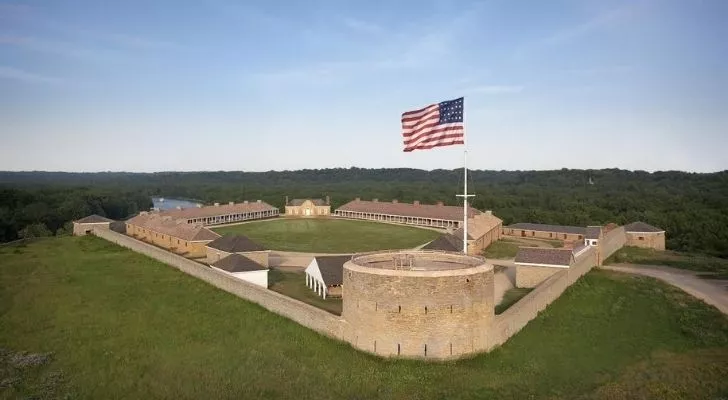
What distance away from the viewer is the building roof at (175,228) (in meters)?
42.8

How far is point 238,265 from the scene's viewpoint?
30562 millimetres

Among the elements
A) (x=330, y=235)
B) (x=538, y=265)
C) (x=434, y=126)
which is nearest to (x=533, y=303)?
(x=538, y=265)

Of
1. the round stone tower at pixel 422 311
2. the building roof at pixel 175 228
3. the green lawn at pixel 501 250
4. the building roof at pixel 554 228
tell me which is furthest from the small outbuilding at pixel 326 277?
the building roof at pixel 554 228

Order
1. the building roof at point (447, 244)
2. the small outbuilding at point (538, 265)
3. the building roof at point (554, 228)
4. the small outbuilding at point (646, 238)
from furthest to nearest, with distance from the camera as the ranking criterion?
the building roof at point (554, 228) < the small outbuilding at point (646, 238) < the building roof at point (447, 244) < the small outbuilding at point (538, 265)

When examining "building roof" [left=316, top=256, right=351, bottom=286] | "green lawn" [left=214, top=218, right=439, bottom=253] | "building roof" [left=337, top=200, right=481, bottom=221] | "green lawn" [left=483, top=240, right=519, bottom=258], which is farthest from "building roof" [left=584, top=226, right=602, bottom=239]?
"building roof" [left=316, top=256, right=351, bottom=286]

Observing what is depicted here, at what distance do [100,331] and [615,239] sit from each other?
128 ft

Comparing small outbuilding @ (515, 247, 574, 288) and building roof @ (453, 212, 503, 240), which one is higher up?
building roof @ (453, 212, 503, 240)

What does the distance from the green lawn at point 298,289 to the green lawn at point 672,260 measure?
23767mm

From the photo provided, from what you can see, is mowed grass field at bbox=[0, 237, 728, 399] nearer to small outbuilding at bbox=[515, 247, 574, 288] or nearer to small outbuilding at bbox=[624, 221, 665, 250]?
small outbuilding at bbox=[515, 247, 574, 288]

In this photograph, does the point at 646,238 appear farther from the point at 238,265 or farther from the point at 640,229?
the point at 238,265

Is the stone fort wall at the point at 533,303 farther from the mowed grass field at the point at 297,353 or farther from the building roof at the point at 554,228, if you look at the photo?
the building roof at the point at 554,228

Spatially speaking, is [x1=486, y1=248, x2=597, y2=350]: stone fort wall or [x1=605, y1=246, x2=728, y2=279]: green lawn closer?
[x1=486, y1=248, x2=597, y2=350]: stone fort wall

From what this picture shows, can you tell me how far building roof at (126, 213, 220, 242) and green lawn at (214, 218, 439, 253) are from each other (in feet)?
21.5

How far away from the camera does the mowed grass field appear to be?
17188 millimetres
